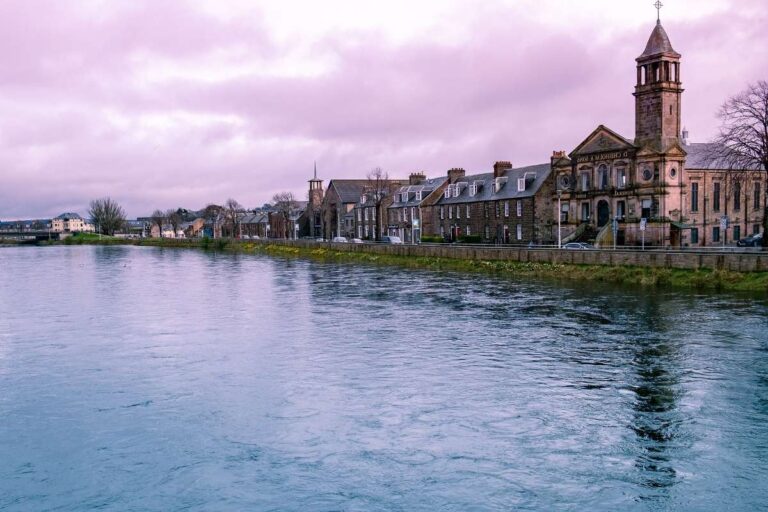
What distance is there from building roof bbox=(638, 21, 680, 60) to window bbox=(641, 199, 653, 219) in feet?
44.9

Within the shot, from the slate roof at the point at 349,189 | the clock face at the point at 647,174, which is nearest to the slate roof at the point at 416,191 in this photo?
the slate roof at the point at 349,189

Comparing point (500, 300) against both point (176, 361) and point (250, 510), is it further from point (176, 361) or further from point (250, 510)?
point (250, 510)

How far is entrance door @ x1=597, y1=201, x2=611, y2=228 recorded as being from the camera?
6962 centimetres

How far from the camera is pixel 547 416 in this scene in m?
16.9

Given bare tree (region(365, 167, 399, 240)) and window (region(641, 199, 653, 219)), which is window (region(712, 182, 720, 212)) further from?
bare tree (region(365, 167, 399, 240))

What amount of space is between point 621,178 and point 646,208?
4.11 metres

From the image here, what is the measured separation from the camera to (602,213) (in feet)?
230

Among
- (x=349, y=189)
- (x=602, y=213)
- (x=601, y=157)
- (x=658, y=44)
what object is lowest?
(x=602, y=213)

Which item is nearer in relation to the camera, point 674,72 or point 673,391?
point 673,391

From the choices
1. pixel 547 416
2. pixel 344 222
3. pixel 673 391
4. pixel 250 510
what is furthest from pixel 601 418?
pixel 344 222

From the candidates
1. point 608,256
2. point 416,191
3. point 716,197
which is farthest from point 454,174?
point 608,256

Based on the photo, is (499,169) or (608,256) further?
(499,169)

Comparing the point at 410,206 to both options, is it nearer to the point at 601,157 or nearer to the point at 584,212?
the point at 584,212

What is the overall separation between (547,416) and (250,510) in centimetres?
797
